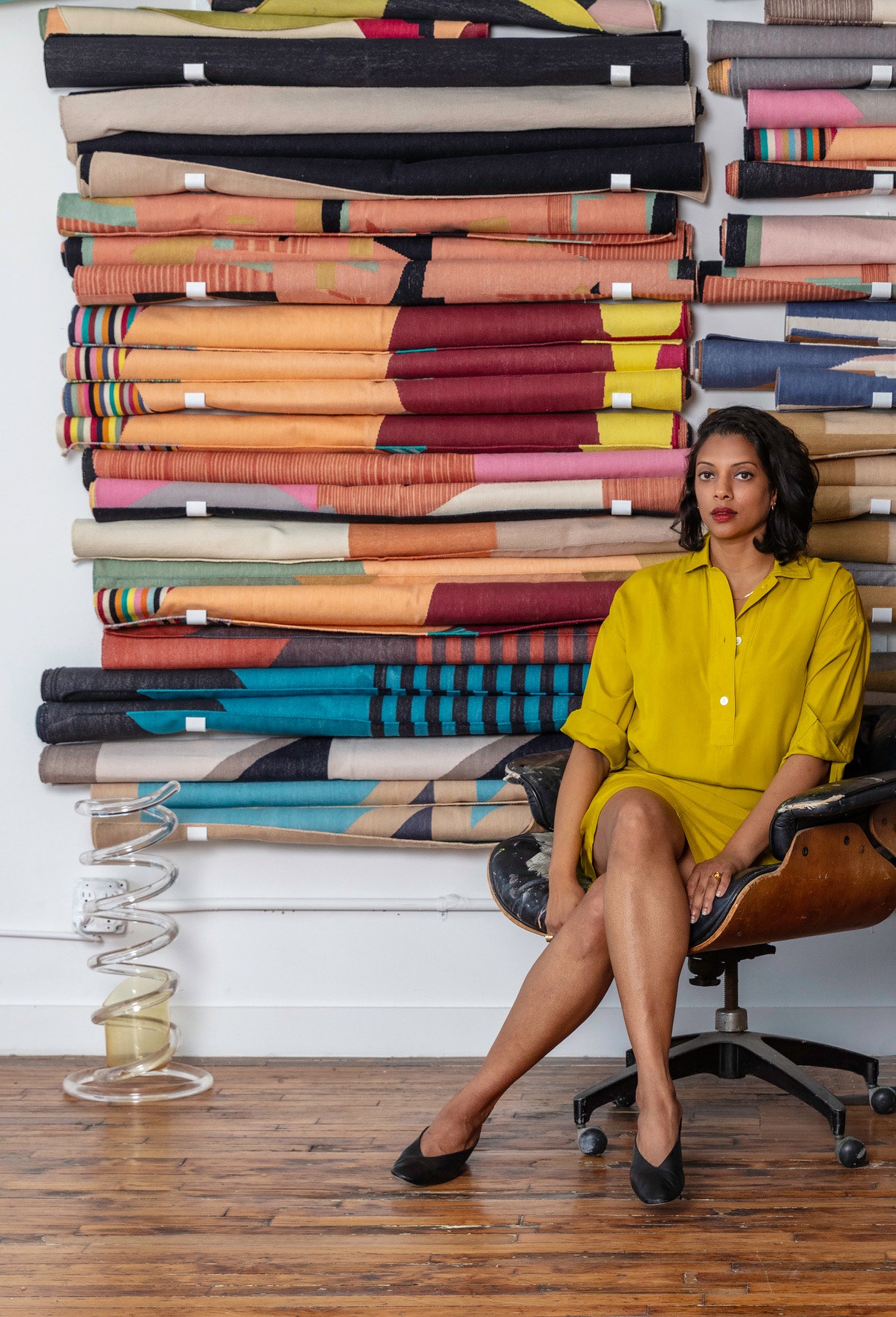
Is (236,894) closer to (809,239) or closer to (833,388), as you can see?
(833,388)

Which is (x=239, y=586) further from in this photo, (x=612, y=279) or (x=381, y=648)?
(x=612, y=279)

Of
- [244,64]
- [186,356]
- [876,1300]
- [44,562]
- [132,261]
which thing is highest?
[244,64]

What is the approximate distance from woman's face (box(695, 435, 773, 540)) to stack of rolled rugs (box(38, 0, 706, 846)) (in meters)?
0.47

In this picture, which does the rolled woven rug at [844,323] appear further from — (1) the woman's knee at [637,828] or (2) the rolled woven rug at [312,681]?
(1) the woman's knee at [637,828]

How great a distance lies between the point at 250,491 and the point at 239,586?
23 centimetres

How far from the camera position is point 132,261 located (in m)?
3.05

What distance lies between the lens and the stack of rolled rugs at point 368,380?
298 cm

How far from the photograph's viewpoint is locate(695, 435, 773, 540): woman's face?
2471 mm

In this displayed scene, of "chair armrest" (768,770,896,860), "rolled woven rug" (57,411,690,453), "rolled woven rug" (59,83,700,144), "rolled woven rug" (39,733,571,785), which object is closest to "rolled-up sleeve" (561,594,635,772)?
"chair armrest" (768,770,896,860)

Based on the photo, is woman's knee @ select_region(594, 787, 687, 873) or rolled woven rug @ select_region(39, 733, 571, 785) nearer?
woman's knee @ select_region(594, 787, 687, 873)

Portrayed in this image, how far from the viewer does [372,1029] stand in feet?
Result: 10.1

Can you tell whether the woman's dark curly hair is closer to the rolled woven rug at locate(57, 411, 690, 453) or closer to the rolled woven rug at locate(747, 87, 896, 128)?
the rolled woven rug at locate(57, 411, 690, 453)

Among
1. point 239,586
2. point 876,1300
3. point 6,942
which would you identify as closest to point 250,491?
point 239,586

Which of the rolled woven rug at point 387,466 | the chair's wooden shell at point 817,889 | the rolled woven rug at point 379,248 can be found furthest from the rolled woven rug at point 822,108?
the chair's wooden shell at point 817,889
